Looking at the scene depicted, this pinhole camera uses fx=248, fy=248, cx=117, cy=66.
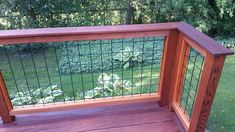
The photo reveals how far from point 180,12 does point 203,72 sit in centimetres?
455

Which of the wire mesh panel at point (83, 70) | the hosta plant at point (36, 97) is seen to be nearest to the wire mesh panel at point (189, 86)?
the wire mesh panel at point (83, 70)

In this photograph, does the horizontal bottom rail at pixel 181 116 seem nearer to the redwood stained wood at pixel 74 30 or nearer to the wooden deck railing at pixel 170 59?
the wooden deck railing at pixel 170 59

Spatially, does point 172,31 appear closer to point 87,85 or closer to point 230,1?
point 87,85

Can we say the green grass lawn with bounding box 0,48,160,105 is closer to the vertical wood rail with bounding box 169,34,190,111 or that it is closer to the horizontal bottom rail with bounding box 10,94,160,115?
the horizontal bottom rail with bounding box 10,94,160,115

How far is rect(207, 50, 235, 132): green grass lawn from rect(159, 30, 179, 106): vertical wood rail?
0.58m

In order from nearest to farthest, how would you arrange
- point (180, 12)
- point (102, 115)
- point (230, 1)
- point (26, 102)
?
point (102, 115) → point (26, 102) → point (230, 1) → point (180, 12)

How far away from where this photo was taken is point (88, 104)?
7.72ft

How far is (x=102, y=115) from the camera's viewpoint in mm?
2398

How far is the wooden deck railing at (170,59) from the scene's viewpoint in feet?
5.40

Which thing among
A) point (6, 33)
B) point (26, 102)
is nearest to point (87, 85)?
point (26, 102)

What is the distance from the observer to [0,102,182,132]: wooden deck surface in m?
2.23

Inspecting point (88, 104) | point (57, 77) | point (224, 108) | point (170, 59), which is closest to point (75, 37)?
point (88, 104)

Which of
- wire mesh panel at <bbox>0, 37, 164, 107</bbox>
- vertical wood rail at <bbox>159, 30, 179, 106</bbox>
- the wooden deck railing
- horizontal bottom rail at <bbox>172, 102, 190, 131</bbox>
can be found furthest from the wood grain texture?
wire mesh panel at <bbox>0, 37, 164, 107</bbox>

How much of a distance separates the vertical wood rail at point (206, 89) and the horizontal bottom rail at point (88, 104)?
23.7 inches
